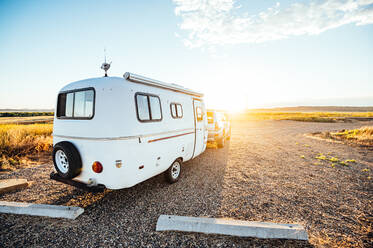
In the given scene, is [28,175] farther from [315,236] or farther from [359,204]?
[359,204]

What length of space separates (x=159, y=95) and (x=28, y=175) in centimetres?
509

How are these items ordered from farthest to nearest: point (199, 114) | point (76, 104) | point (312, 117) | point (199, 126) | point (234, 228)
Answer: point (312, 117) < point (199, 114) < point (199, 126) < point (76, 104) < point (234, 228)

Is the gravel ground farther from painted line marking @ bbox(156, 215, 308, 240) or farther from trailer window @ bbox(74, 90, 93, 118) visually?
trailer window @ bbox(74, 90, 93, 118)

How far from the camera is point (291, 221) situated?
3600mm

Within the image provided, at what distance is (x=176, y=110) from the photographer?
5453mm

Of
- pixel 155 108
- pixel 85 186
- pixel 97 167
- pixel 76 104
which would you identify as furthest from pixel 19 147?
pixel 155 108

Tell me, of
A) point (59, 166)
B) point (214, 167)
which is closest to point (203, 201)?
point (214, 167)

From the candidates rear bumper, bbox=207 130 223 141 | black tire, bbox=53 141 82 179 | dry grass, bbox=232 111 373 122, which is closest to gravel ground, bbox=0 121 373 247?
black tire, bbox=53 141 82 179

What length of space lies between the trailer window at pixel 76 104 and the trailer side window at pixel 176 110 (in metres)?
2.10

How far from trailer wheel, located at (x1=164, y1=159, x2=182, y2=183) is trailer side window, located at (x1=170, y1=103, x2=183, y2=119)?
1338mm

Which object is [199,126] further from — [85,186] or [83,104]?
[85,186]

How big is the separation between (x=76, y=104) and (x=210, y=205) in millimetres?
3758

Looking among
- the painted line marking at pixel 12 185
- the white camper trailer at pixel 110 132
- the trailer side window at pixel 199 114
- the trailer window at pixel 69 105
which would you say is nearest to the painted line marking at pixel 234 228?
the white camper trailer at pixel 110 132

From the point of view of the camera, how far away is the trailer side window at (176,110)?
207 inches
